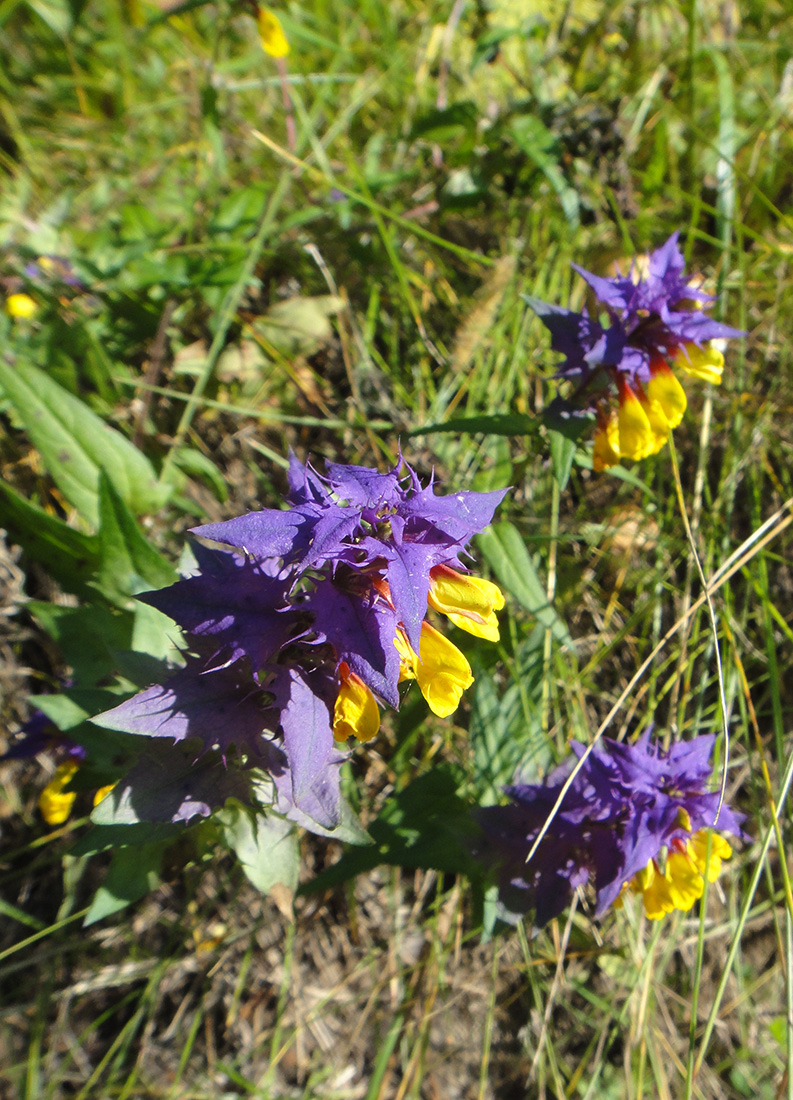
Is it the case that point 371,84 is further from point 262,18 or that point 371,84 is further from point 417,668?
point 417,668

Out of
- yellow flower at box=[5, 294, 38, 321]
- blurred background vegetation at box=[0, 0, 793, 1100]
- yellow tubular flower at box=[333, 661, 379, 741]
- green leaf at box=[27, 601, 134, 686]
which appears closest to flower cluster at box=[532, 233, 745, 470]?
blurred background vegetation at box=[0, 0, 793, 1100]

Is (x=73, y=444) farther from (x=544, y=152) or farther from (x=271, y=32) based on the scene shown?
(x=544, y=152)

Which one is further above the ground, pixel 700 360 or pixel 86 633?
pixel 700 360

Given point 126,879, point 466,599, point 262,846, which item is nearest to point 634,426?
point 466,599

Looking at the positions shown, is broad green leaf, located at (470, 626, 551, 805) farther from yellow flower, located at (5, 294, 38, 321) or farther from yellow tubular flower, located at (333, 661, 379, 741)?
yellow flower, located at (5, 294, 38, 321)

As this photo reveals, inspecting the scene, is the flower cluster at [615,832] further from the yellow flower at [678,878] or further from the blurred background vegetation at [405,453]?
the blurred background vegetation at [405,453]

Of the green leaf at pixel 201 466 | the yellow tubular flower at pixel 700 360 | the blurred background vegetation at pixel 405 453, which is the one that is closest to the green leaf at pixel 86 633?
the blurred background vegetation at pixel 405 453
